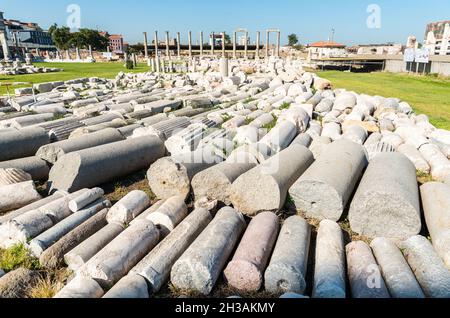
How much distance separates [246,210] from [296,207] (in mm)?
866

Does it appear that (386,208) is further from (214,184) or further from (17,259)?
(17,259)

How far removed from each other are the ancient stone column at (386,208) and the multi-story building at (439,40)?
4603 centimetres

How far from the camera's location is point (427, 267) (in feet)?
12.2

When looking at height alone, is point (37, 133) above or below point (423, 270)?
above

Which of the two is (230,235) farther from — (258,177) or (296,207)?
(296,207)

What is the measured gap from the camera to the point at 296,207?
5.30 m

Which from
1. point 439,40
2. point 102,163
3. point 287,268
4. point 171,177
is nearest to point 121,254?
point 171,177

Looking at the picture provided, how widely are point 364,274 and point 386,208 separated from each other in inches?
53.8

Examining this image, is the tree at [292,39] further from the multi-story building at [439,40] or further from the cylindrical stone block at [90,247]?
the cylindrical stone block at [90,247]

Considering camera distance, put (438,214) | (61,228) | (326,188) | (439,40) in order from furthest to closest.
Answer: (439,40), (326,188), (438,214), (61,228)

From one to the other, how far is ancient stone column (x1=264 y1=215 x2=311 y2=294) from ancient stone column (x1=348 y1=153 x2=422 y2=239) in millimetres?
1224

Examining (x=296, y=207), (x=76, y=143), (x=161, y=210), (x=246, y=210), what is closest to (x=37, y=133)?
(x=76, y=143)

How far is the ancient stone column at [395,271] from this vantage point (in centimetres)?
335
